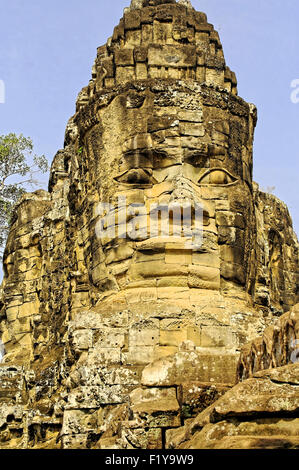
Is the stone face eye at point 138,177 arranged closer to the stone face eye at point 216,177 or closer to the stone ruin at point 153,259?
the stone ruin at point 153,259

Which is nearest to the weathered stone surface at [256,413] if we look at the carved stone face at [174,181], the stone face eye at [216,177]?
the carved stone face at [174,181]

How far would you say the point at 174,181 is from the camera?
14.4 metres

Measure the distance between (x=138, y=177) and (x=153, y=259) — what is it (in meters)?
1.70

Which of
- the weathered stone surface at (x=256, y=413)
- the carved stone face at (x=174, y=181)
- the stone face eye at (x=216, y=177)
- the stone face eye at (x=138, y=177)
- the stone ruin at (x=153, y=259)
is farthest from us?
the stone face eye at (x=216, y=177)

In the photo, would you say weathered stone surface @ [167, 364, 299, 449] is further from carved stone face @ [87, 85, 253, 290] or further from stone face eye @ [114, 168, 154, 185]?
stone face eye @ [114, 168, 154, 185]

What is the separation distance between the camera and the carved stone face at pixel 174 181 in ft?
45.4

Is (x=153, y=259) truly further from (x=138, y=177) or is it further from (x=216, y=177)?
(x=216, y=177)

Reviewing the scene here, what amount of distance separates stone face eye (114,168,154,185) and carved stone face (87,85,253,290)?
0.02 metres

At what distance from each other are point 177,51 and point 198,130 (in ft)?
6.12

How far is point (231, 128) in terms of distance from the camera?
50.4 ft

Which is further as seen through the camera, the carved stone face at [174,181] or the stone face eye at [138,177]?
the stone face eye at [138,177]

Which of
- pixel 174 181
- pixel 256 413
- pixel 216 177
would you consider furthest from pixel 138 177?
pixel 256 413

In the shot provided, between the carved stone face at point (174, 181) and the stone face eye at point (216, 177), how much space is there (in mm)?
19

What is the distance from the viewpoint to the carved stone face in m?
13.8
